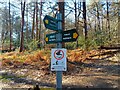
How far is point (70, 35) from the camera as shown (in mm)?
3107

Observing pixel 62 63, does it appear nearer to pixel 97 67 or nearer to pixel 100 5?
pixel 97 67

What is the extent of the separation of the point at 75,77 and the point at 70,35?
311cm

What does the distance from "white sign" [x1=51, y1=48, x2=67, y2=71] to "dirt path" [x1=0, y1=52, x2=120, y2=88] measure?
7.66ft

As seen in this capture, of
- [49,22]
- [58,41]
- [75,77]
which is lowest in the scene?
[75,77]

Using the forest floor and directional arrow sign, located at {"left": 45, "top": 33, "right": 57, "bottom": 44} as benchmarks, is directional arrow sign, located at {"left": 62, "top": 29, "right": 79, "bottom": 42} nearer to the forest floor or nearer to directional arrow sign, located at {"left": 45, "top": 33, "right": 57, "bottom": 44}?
directional arrow sign, located at {"left": 45, "top": 33, "right": 57, "bottom": 44}

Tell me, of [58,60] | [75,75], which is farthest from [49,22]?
[75,75]

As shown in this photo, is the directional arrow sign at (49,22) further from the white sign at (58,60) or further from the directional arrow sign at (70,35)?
the white sign at (58,60)

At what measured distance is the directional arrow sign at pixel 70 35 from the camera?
10.1ft

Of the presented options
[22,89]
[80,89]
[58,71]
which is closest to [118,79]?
[80,89]

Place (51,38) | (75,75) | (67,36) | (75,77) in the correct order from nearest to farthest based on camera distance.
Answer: (67,36) → (51,38) → (75,77) → (75,75)

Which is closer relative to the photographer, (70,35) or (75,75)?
(70,35)

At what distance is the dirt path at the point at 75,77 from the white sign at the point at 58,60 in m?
2.34

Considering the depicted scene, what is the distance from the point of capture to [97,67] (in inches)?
289

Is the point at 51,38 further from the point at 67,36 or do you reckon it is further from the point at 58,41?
the point at 67,36
